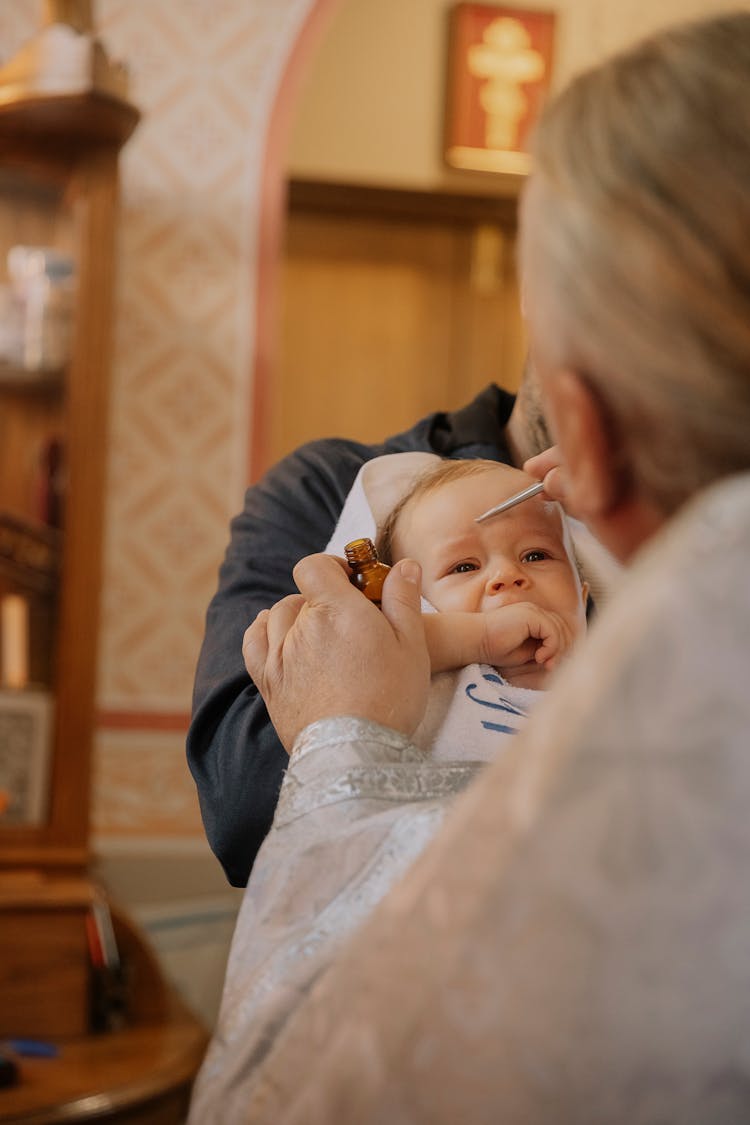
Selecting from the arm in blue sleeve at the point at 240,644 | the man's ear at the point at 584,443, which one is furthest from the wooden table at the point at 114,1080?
the man's ear at the point at 584,443

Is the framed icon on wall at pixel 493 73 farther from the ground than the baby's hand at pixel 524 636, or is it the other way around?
the framed icon on wall at pixel 493 73

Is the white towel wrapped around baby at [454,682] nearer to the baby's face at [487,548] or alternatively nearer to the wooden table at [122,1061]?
the baby's face at [487,548]

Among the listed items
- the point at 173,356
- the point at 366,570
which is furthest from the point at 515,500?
the point at 173,356

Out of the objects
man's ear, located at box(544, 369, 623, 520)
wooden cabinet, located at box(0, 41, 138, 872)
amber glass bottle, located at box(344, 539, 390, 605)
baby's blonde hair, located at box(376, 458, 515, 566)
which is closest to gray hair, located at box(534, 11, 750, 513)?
man's ear, located at box(544, 369, 623, 520)

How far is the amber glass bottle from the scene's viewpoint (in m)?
0.82

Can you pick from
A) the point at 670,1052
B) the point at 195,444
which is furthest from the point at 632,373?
the point at 195,444

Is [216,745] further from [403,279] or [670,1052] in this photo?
[403,279]

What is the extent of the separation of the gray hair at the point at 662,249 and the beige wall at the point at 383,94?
301cm

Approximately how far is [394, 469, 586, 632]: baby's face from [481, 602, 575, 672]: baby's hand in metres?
0.02

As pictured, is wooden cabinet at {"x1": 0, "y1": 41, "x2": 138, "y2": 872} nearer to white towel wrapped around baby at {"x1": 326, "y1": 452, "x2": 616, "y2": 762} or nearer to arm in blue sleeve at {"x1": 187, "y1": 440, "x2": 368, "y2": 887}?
arm in blue sleeve at {"x1": 187, "y1": 440, "x2": 368, "y2": 887}

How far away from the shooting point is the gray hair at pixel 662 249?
0.55m

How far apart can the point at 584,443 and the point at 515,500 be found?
0.31 metres

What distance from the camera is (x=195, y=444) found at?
9.70ft

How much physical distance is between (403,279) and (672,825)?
332cm
